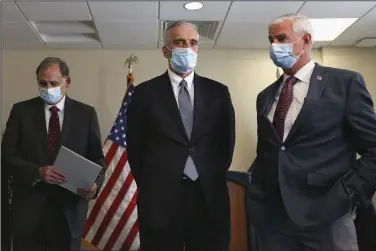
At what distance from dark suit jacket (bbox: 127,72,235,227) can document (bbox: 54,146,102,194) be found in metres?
0.24

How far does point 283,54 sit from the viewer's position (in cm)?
151

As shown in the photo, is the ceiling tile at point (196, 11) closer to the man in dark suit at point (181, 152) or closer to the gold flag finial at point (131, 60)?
the gold flag finial at point (131, 60)

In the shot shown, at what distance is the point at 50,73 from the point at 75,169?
1.74 ft

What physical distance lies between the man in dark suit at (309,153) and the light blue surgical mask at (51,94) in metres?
1.04

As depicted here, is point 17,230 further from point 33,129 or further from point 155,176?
point 155,176

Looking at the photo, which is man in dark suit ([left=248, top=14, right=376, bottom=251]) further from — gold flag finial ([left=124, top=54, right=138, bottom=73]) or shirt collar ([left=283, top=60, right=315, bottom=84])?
gold flag finial ([left=124, top=54, right=138, bottom=73])

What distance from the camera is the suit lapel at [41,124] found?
Result: 191 centimetres

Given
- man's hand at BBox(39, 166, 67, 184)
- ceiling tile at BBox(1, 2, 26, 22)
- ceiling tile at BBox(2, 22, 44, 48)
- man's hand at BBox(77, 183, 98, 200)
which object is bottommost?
man's hand at BBox(77, 183, 98, 200)

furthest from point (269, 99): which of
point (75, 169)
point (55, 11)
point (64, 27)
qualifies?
point (64, 27)

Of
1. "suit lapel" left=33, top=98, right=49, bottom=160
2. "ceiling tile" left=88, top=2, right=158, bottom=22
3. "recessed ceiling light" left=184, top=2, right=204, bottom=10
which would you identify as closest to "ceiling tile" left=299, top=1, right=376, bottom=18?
"recessed ceiling light" left=184, top=2, right=204, bottom=10

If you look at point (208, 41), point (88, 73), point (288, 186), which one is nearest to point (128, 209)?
point (88, 73)

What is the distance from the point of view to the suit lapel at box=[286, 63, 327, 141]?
141 cm

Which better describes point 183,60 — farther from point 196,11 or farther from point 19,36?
point 19,36

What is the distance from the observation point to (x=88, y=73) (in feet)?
13.2
